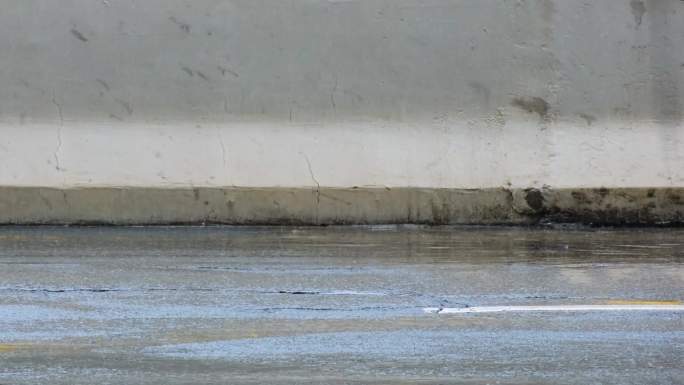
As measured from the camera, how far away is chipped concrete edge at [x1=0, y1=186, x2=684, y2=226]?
41.3 feet

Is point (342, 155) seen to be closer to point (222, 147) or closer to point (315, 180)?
point (315, 180)

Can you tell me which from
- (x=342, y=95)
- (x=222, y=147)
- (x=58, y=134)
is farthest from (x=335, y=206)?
(x=58, y=134)

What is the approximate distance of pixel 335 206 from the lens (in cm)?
1263

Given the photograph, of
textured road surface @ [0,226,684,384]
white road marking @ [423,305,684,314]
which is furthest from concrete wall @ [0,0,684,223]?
white road marking @ [423,305,684,314]

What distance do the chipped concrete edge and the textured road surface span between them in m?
0.66

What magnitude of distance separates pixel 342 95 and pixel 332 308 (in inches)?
214

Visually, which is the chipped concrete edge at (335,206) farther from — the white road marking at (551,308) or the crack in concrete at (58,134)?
the white road marking at (551,308)

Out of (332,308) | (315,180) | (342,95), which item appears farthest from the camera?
(342,95)

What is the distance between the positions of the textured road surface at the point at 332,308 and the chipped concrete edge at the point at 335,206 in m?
0.66

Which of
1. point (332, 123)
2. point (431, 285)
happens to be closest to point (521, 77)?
point (332, 123)

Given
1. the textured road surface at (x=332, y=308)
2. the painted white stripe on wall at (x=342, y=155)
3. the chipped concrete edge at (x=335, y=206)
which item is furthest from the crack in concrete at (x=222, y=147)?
the textured road surface at (x=332, y=308)

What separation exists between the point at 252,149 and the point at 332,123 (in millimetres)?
888

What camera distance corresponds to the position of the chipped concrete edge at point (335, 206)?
12578 millimetres

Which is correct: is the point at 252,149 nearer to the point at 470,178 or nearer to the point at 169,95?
the point at 169,95
